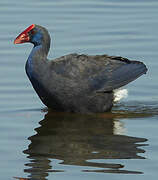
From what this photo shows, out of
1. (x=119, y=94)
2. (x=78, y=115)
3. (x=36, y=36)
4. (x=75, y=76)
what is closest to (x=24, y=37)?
(x=36, y=36)

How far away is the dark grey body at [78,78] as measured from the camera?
12359mm

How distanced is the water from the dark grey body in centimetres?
25

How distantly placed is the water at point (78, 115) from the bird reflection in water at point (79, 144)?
0.01 meters

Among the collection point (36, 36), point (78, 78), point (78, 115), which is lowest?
point (78, 115)

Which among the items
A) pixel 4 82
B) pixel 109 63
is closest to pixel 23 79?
pixel 4 82

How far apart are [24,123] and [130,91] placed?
2.14 metres

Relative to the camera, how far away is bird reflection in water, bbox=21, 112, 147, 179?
10.0m

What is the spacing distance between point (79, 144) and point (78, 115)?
1.71 m

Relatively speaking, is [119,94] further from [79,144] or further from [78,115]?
[79,144]

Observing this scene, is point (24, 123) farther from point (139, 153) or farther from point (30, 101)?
point (139, 153)

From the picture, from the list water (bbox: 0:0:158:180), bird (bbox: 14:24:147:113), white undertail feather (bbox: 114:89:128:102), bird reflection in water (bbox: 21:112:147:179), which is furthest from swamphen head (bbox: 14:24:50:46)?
white undertail feather (bbox: 114:89:128:102)

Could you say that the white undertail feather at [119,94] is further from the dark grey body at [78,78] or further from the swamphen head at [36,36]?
the swamphen head at [36,36]

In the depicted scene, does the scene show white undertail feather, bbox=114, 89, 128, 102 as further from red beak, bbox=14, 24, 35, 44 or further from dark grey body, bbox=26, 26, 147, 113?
red beak, bbox=14, 24, 35, 44

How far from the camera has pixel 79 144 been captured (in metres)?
11.1
